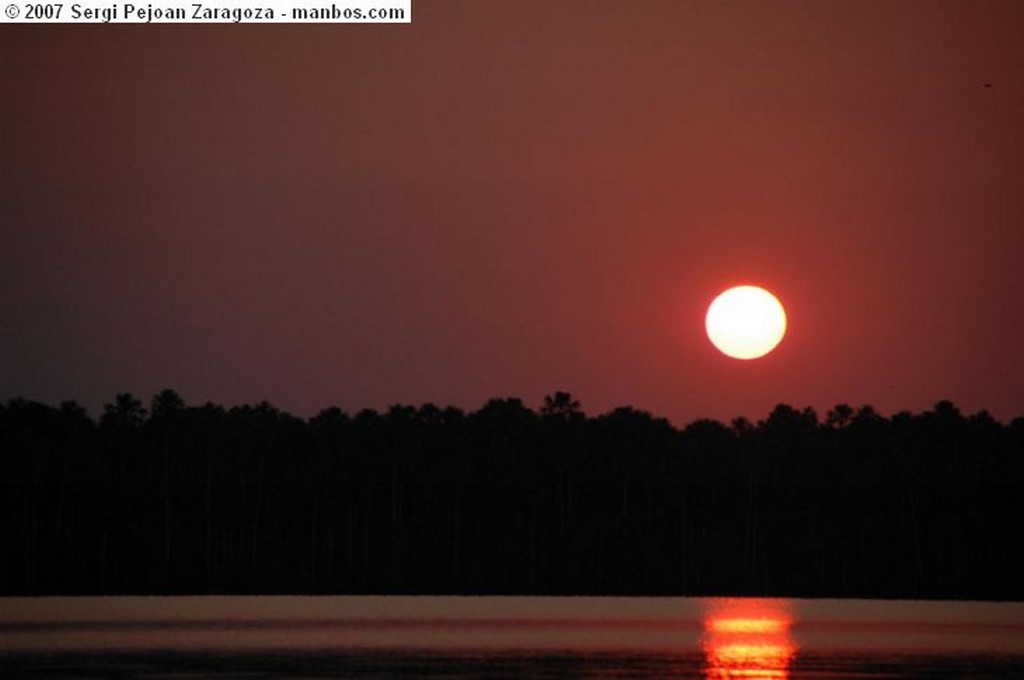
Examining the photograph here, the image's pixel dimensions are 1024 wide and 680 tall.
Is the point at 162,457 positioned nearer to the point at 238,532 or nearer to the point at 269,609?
the point at 238,532

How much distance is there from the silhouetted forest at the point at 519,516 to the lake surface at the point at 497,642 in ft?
156

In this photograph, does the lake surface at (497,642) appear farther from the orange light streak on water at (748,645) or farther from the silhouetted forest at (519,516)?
the silhouetted forest at (519,516)

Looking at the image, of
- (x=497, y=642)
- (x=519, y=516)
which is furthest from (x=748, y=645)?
(x=519, y=516)

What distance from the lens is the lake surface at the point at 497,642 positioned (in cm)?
5378

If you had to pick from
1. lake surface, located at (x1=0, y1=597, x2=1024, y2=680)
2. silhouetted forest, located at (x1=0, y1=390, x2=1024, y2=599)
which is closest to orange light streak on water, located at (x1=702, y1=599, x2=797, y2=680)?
lake surface, located at (x1=0, y1=597, x2=1024, y2=680)

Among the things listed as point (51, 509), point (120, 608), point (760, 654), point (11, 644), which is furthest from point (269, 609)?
point (51, 509)

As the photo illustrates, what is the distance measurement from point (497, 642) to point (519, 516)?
376 feet

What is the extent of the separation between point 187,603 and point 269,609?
616 inches

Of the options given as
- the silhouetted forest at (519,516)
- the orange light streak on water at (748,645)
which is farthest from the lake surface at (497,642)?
the silhouetted forest at (519,516)

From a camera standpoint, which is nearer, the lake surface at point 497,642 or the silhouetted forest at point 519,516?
the lake surface at point 497,642

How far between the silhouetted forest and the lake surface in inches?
1872

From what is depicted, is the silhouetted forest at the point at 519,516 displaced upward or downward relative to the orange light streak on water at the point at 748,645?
upward

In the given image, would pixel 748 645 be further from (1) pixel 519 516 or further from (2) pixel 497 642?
(1) pixel 519 516

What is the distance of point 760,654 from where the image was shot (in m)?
64.6
